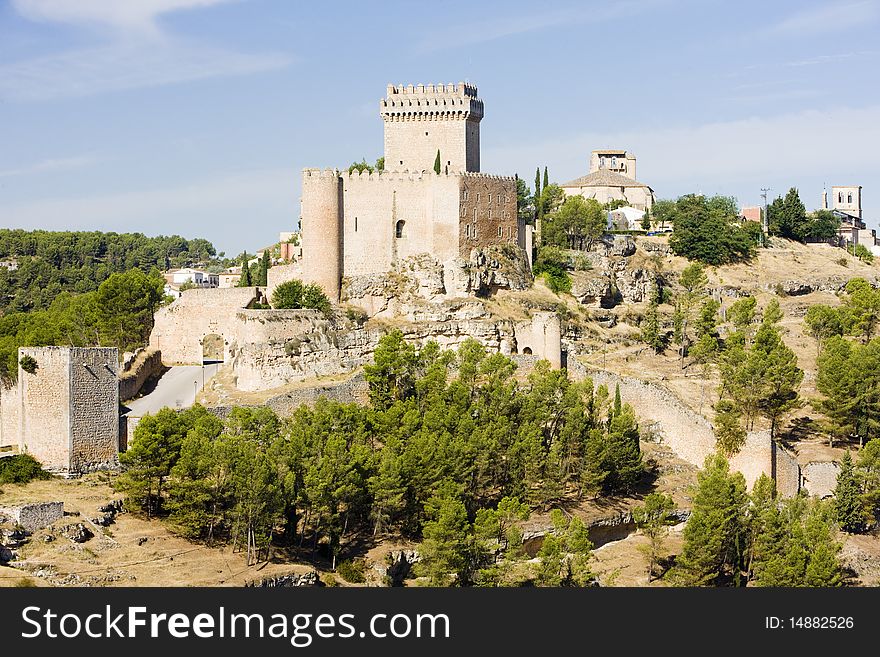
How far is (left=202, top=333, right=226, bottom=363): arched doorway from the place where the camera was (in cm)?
5356

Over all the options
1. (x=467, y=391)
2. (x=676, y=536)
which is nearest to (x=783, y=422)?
(x=676, y=536)

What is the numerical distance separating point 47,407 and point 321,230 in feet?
54.9

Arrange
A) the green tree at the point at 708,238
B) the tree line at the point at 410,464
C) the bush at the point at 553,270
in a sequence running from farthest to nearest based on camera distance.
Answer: the green tree at the point at 708,238 → the bush at the point at 553,270 → the tree line at the point at 410,464

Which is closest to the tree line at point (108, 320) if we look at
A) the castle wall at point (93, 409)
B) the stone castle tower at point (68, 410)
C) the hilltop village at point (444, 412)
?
the hilltop village at point (444, 412)

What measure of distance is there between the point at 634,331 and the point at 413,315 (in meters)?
11.1

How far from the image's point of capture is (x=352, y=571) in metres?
38.7

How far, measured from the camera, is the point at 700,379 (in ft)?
179

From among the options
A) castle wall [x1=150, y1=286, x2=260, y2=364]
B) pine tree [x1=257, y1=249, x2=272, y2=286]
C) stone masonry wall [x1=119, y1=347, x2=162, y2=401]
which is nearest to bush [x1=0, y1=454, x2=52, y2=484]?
stone masonry wall [x1=119, y1=347, x2=162, y2=401]

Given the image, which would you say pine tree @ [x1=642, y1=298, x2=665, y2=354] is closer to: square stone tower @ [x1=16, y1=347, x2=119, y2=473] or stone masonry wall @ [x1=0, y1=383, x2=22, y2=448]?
square stone tower @ [x1=16, y1=347, x2=119, y2=473]

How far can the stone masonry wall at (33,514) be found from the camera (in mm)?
36312

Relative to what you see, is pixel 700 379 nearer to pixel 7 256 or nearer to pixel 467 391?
pixel 467 391

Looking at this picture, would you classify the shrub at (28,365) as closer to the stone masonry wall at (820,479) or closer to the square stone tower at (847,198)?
the stone masonry wall at (820,479)

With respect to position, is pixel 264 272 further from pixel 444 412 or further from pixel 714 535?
pixel 714 535

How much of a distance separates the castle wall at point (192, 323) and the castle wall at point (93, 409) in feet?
37.7
